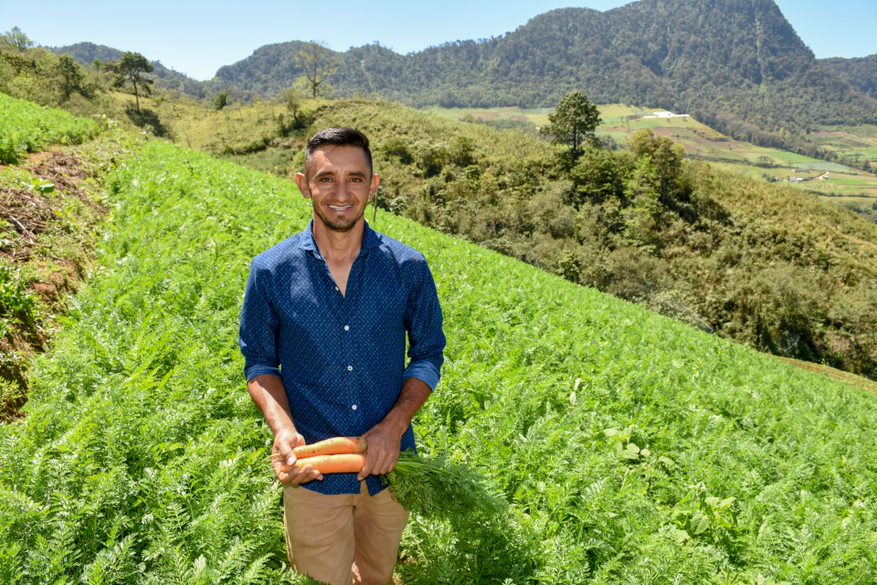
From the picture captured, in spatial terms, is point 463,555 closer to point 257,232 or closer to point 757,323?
point 257,232

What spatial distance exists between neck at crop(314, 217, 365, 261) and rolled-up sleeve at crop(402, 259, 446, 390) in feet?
1.19

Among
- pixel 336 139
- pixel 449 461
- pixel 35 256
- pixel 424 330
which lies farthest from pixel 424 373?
pixel 35 256

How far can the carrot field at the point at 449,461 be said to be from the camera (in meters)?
2.79

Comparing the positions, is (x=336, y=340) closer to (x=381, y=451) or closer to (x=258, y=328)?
(x=258, y=328)

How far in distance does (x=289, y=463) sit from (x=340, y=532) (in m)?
0.70

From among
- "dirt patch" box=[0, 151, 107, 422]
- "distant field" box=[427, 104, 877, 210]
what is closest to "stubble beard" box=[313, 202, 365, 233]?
"dirt patch" box=[0, 151, 107, 422]

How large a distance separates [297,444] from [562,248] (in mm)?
46211

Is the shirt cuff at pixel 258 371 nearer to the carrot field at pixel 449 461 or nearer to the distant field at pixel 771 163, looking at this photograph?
the carrot field at pixel 449 461

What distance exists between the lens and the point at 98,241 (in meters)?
7.48

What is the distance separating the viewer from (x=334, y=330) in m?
2.57

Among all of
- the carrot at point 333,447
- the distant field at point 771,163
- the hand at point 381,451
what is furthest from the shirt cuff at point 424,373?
the distant field at point 771,163

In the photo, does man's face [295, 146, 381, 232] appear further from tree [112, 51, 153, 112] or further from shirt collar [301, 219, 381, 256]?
tree [112, 51, 153, 112]

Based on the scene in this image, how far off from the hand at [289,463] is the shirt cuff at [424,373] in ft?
2.16

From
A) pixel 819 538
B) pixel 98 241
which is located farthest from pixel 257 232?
pixel 819 538
